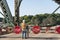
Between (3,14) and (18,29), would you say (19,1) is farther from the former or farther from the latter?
(18,29)

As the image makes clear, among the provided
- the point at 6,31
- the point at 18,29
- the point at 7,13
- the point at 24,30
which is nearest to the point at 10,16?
the point at 7,13

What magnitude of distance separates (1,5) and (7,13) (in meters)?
1.28

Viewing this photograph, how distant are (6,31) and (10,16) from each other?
2.84 metres

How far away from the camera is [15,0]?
30.2 m

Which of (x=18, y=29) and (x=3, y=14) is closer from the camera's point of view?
(x=18, y=29)

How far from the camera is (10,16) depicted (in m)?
29.4

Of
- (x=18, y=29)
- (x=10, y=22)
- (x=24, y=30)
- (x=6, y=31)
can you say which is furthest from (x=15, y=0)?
(x=24, y=30)

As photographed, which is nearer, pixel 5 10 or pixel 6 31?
pixel 6 31

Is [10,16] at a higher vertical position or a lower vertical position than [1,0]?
lower

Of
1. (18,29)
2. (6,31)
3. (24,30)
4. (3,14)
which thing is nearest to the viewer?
(24,30)

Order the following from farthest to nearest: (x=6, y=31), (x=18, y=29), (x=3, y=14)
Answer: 1. (x=3, y=14)
2. (x=6, y=31)
3. (x=18, y=29)

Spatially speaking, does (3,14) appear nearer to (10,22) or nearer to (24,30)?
(10,22)

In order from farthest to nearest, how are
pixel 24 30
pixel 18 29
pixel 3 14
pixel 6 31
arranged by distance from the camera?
pixel 3 14
pixel 6 31
pixel 18 29
pixel 24 30

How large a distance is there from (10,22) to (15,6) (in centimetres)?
213
